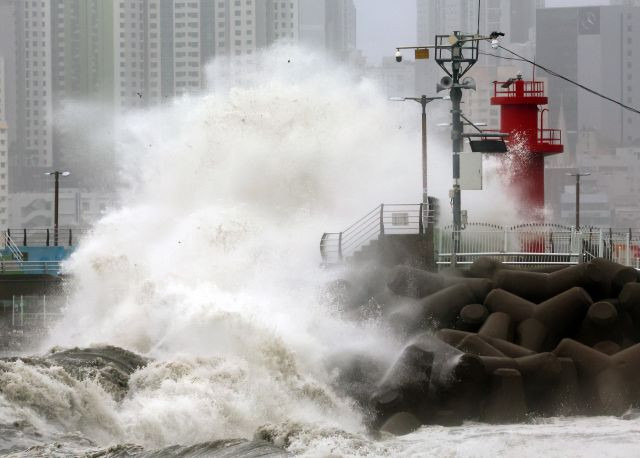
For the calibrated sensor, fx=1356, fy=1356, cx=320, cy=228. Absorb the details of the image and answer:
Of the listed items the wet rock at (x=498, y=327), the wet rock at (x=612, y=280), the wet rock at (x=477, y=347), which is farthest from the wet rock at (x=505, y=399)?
the wet rock at (x=612, y=280)

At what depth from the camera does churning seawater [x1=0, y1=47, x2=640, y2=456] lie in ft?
51.5

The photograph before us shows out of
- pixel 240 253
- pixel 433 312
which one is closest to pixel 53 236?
pixel 240 253

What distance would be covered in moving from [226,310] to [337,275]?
2.83 m

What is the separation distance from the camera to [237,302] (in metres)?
21.5

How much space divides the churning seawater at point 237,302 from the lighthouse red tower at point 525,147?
182 cm

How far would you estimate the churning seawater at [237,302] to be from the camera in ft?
51.5

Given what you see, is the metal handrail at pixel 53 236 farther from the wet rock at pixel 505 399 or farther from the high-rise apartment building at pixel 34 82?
the high-rise apartment building at pixel 34 82

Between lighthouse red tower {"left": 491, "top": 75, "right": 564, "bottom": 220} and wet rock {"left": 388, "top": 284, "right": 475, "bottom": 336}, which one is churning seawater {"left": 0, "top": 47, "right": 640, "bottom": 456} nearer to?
wet rock {"left": 388, "top": 284, "right": 475, "bottom": 336}

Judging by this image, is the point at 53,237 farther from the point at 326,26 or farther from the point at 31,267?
the point at 326,26

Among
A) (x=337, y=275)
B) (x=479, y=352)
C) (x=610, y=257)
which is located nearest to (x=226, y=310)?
(x=337, y=275)

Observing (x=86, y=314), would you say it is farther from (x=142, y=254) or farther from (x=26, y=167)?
(x=26, y=167)


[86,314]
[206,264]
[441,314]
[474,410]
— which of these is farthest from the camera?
[86,314]

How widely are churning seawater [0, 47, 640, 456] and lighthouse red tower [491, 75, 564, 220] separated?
182cm

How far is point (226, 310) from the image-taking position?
824 inches
